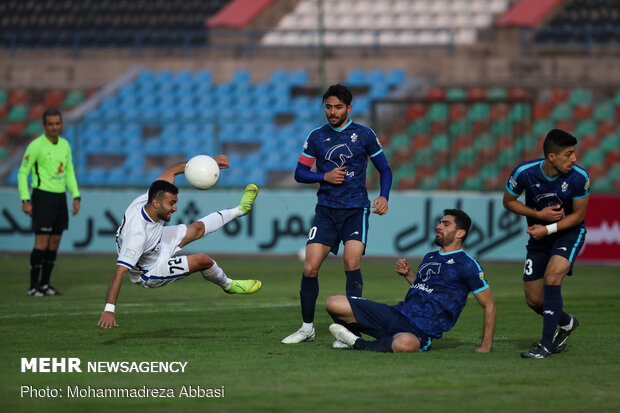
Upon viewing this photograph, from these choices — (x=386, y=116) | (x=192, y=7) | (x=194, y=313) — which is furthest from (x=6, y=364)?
(x=192, y=7)

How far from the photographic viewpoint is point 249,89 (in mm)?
28422

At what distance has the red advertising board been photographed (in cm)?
1830

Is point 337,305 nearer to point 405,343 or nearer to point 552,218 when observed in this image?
point 405,343

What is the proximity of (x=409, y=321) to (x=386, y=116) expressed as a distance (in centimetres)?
1680

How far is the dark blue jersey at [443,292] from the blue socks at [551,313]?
1.86 ft

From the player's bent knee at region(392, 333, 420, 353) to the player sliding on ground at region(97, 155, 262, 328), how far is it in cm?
199

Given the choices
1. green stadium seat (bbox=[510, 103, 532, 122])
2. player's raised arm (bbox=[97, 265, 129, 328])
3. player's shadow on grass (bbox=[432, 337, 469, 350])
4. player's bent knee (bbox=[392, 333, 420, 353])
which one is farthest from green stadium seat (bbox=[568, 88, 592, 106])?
player's raised arm (bbox=[97, 265, 129, 328])

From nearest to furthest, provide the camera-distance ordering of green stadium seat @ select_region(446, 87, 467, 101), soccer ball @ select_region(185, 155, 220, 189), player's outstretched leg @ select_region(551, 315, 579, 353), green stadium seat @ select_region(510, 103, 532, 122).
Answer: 1. player's outstretched leg @ select_region(551, 315, 579, 353)
2. soccer ball @ select_region(185, 155, 220, 189)
3. green stadium seat @ select_region(510, 103, 532, 122)
4. green stadium seat @ select_region(446, 87, 467, 101)

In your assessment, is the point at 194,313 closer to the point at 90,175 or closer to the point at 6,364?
the point at 6,364

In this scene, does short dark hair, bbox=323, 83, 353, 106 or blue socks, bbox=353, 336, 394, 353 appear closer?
blue socks, bbox=353, 336, 394, 353

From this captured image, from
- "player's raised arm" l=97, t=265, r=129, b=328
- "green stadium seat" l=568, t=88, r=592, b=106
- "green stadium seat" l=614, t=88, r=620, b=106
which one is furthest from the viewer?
"green stadium seat" l=568, t=88, r=592, b=106

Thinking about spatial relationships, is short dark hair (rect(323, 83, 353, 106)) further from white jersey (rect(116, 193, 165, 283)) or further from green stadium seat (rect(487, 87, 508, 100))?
green stadium seat (rect(487, 87, 508, 100))

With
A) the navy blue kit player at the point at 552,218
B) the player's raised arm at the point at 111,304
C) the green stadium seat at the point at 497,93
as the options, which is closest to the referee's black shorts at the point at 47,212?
the player's raised arm at the point at 111,304

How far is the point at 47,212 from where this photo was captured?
1350cm
